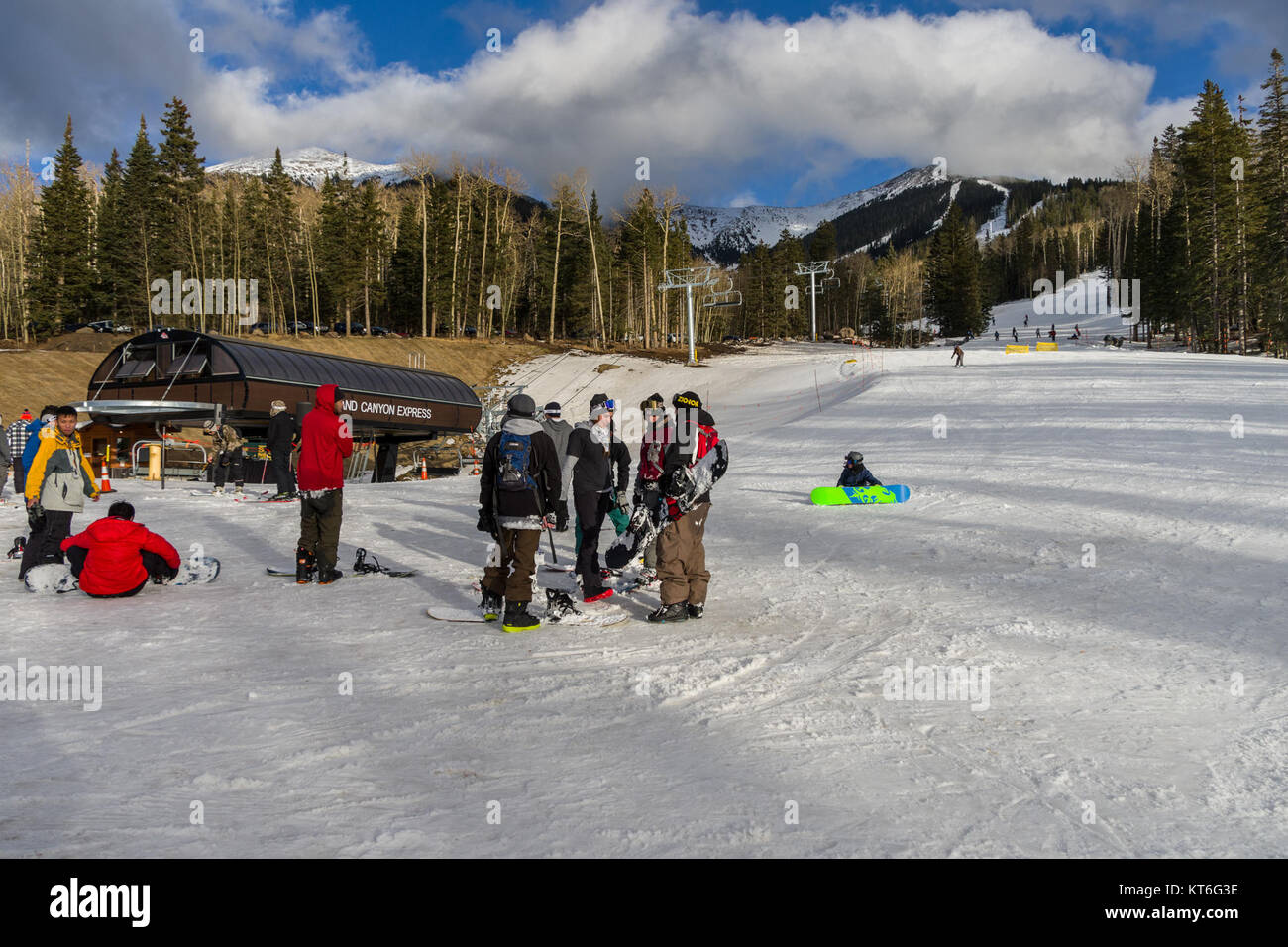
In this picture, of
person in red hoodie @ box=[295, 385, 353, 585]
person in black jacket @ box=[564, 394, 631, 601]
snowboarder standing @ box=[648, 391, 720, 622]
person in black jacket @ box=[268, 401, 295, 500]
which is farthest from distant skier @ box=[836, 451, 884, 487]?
person in black jacket @ box=[268, 401, 295, 500]

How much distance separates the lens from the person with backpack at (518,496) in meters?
6.24

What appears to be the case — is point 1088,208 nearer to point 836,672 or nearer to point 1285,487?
point 1285,487

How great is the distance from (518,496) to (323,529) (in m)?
2.94

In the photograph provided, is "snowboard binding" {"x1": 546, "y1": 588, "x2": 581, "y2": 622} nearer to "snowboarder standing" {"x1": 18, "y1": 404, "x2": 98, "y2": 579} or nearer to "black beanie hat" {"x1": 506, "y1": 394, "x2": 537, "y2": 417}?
"black beanie hat" {"x1": 506, "y1": 394, "x2": 537, "y2": 417}

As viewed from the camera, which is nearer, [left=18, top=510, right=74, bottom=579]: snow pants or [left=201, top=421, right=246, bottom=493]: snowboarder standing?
[left=18, top=510, right=74, bottom=579]: snow pants

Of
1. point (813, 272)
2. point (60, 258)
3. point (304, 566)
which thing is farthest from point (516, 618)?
point (813, 272)

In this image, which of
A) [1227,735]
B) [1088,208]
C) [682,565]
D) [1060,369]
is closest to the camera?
[1227,735]

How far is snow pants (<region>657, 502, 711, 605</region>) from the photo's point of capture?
6535 mm

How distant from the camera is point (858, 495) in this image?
13203mm

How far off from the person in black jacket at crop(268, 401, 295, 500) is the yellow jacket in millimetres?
5595

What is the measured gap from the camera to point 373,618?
22.2ft

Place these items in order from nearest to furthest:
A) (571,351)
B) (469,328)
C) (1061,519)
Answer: (1061,519) < (571,351) < (469,328)

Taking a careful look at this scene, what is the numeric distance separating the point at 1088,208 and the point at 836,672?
156354mm
